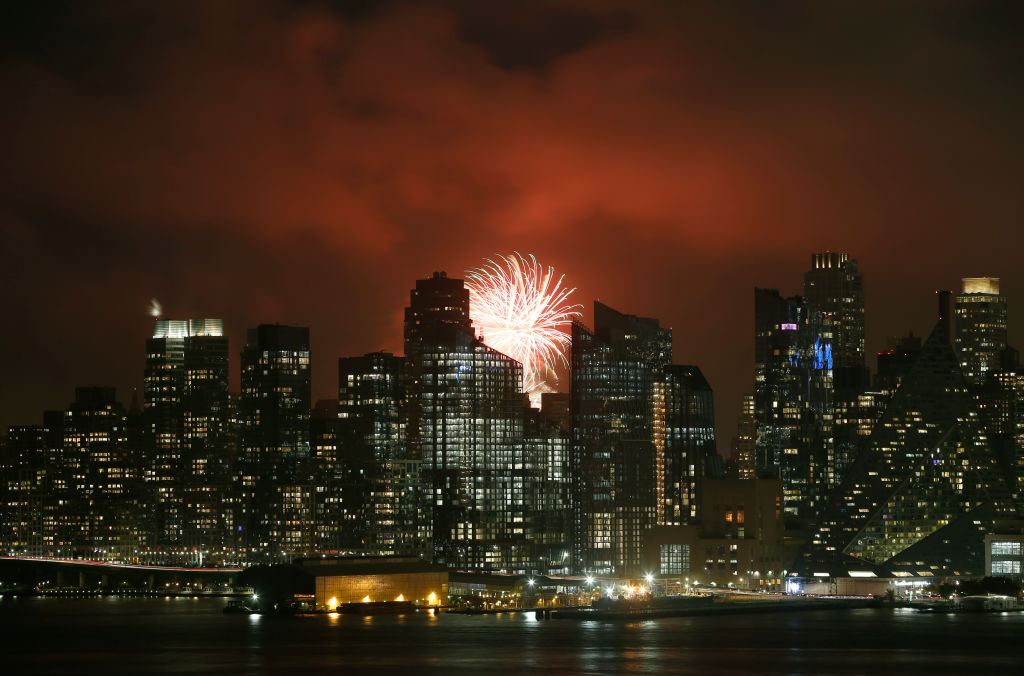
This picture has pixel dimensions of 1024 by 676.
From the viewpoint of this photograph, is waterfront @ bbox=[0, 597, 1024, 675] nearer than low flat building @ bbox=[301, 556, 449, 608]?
Yes

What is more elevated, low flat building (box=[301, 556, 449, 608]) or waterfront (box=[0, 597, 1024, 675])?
low flat building (box=[301, 556, 449, 608])

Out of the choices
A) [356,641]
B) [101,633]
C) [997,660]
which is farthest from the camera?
[101,633]

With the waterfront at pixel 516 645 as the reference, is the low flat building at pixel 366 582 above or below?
above

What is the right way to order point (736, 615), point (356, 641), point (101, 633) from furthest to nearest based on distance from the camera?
point (736, 615), point (101, 633), point (356, 641)

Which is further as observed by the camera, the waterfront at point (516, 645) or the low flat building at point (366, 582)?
the low flat building at point (366, 582)

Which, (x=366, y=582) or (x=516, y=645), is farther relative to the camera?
(x=366, y=582)

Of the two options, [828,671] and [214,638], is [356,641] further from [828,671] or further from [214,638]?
[828,671]

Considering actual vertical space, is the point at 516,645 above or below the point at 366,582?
Result: below

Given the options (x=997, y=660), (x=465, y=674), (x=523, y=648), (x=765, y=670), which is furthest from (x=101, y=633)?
(x=997, y=660)
